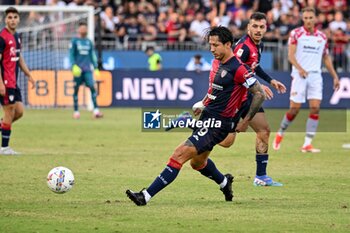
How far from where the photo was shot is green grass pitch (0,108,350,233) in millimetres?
9289

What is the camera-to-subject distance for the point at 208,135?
10266mm

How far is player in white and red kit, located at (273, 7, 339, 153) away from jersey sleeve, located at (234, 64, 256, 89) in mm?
7149

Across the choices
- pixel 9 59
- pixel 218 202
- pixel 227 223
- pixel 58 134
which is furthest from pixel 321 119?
pixel 227 223

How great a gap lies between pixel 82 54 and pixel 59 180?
1455 cm

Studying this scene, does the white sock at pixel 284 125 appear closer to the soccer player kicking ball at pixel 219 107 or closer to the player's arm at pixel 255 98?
the soccer player kicking ball at pixel 219 107

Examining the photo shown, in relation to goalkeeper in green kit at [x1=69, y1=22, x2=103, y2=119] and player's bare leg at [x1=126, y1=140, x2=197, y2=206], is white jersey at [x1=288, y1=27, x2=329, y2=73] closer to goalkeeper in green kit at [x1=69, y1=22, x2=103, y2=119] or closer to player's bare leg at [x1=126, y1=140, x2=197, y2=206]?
player's bare leg at [x1=126, y1=140, x2=197, y2=206]

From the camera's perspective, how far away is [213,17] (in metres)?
32.0

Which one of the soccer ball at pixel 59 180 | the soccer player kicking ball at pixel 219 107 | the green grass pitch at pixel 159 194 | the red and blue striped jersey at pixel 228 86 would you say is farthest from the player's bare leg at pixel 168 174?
the soccer ball at pixel 59 180

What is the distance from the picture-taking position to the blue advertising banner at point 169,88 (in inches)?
1124

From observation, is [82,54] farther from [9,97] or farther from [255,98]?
[255,98]

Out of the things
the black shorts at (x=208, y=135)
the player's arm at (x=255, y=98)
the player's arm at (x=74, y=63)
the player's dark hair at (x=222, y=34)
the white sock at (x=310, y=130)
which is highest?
the player's dark hair at (x=222, y=34)

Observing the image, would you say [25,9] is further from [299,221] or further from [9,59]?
[299,221]

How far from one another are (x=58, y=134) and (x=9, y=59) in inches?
184

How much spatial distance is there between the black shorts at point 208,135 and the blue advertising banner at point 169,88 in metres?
18.0
